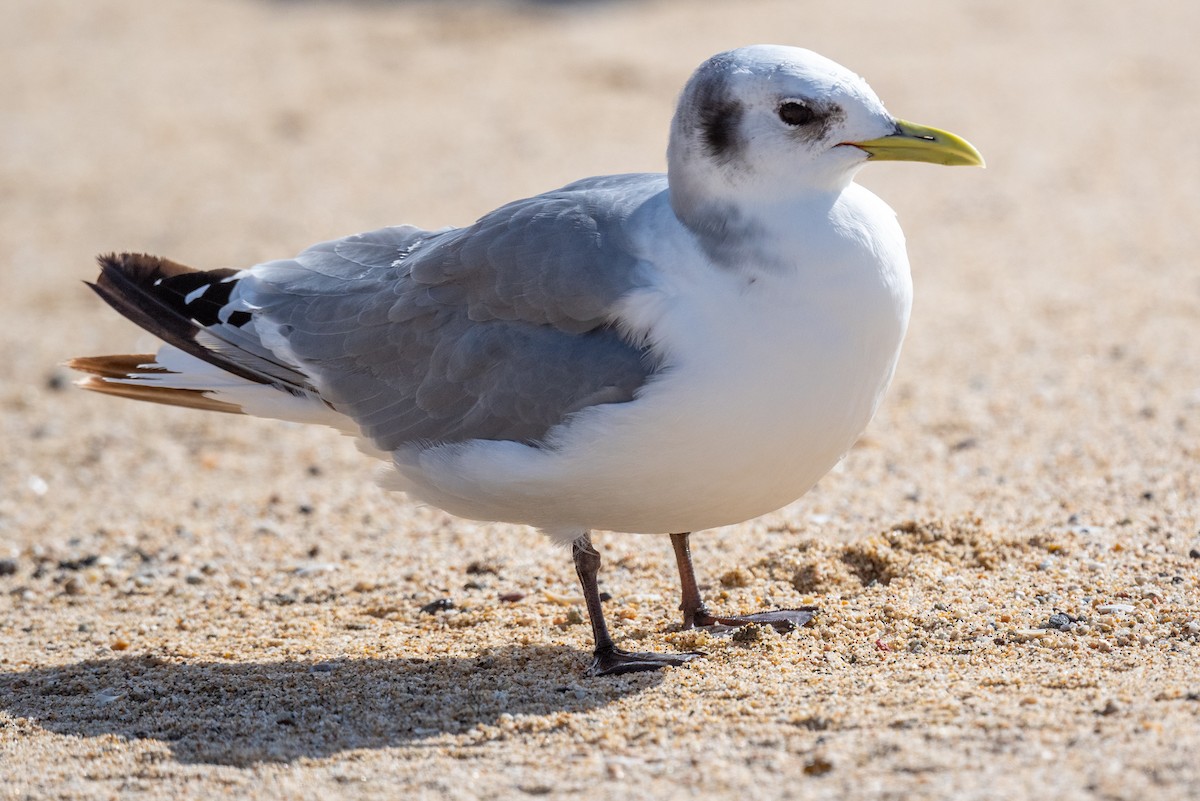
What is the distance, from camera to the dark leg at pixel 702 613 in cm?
414

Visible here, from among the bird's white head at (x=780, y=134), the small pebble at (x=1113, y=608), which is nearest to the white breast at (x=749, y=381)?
the bird's white head at (x=780, y=134)

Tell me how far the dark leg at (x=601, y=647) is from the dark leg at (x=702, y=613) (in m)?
0.28

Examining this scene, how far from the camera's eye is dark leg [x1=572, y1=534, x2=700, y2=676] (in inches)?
155

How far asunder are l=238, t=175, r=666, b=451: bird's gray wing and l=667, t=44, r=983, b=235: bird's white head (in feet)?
0.96

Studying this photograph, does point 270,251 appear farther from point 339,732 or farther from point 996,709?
point 996,709

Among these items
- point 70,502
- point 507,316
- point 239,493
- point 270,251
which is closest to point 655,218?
point 507,316

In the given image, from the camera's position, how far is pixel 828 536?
4836 millimetres

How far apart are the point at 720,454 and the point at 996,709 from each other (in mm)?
879

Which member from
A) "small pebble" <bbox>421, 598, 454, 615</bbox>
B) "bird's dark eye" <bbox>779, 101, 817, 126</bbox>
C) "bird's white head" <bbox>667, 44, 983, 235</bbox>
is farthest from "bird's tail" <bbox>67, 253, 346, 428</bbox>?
"bird's dark eye" <bbox>779, 101, 817, 126</bbox>

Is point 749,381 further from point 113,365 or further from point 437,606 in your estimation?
point 113,365

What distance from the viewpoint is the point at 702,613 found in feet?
14.2

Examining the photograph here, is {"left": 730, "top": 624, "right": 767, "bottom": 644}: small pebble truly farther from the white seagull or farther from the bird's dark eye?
the bird's dark eye

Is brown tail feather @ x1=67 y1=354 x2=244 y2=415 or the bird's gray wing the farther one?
brown tail feather @ x1=67 y1=354 x2=244 y2=415

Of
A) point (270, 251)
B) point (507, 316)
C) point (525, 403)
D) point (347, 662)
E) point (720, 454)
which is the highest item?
point (270, 251)
